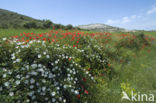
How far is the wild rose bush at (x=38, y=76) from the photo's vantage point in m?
2.02

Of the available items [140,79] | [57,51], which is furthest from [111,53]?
[57,51]

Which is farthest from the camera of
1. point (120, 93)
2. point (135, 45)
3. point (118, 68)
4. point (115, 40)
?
point (135, 45)

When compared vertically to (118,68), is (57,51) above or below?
above

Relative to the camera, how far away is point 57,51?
2812mm

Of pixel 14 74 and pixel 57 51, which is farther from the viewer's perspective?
pixel 57 51

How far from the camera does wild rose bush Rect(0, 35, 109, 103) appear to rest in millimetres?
2018

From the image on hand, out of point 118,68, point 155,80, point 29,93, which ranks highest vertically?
point 29,93

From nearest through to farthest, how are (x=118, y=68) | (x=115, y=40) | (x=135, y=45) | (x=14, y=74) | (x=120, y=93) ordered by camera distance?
(x=14, y=74), (x=120, y=93), (x=118, y=68), (x=115, y=40), (x=135, y=45)

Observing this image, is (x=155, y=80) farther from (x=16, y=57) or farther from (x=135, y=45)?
(x=135, y=45)

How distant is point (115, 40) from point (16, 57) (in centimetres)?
737

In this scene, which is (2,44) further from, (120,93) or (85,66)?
(120,93)

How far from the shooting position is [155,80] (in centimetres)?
422

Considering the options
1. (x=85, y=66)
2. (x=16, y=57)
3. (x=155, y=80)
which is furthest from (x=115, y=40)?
(x=16, y=57)

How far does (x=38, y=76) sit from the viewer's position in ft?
7.26
